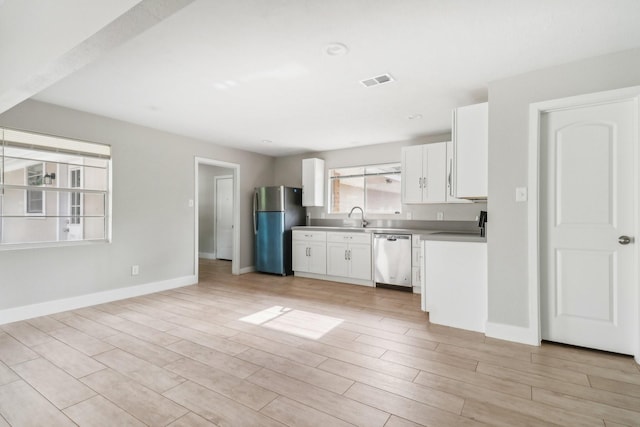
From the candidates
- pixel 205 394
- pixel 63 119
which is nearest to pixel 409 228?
pixel 205 394

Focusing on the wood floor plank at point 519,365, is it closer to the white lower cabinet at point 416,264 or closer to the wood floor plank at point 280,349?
the wood floor plank at point 280,349

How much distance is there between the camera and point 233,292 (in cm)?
450

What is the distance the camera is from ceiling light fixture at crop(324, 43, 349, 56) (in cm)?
229

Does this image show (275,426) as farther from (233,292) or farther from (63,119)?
(63,119)

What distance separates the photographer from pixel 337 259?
17.1 feet

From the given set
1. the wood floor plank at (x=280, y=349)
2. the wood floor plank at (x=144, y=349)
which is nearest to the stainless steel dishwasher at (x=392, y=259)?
the wood floor plank at (x=280, y=349)

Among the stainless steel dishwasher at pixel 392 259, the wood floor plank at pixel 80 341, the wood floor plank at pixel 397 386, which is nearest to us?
the wood floor plank at pixel 397 386

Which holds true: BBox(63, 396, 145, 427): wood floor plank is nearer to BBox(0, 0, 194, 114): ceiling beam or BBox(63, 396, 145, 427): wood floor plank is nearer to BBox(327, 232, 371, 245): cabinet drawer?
BBox(0, 0, 194, 114): ceiling beam

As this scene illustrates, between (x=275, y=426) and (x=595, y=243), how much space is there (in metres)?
2.73

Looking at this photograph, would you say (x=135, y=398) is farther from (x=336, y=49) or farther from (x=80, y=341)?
(x=336, y=49)

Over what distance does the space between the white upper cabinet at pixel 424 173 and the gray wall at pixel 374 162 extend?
0.40 metres

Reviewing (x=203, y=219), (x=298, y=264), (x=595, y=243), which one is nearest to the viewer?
(x=595, y=243)

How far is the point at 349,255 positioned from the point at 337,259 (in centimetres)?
24

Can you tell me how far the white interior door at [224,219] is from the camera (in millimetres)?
7582
